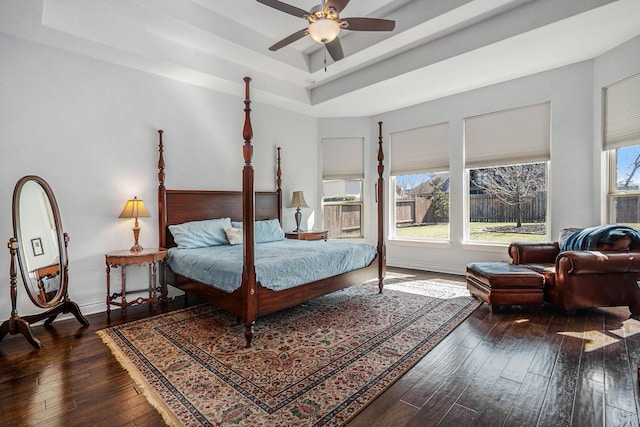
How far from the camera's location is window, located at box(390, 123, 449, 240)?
17.8 feet

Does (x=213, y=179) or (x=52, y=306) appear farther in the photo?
(x=213, y=179)

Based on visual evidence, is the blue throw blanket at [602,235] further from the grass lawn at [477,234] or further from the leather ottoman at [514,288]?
the grass lawn at [477,234]

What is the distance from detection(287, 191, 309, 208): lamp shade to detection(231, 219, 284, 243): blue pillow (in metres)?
0.57

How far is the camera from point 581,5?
2.91 meters

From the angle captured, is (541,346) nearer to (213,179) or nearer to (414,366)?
(414,366)

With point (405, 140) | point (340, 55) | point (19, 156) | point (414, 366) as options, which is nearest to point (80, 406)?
point (414, 366)

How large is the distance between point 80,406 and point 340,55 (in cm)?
355

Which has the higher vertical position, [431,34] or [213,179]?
[431,34]

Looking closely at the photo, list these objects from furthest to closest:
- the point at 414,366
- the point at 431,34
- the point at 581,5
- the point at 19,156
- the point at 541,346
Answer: the point at 431,34 → the point at 19,156 → the point at 581,5 → the point at 541,346 → the point at 414,366

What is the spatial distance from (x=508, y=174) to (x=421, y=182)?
1390mm

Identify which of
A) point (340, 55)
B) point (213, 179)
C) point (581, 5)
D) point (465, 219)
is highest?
point (581, 5)

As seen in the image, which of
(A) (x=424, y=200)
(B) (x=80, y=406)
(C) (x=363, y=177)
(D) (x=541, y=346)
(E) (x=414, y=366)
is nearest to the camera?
(B) (x=80, y=406)

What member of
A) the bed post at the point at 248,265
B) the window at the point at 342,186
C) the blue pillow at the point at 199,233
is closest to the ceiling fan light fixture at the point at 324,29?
the bed post at the point at 248,265

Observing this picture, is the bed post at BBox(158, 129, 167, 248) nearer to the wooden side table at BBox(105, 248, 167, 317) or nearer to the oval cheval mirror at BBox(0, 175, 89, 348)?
the wooden side table at BBox(105, 248, 167, 317)
